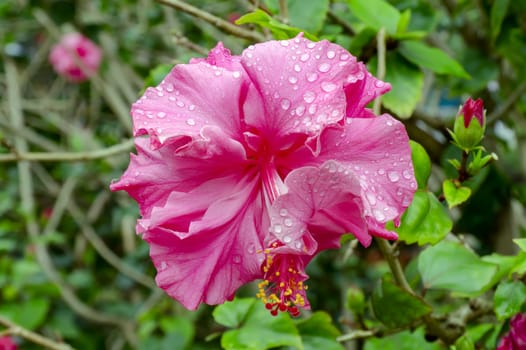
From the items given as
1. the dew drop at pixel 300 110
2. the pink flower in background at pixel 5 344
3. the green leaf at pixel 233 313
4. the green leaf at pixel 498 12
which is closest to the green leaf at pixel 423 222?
the dew drop at pixel 300 110

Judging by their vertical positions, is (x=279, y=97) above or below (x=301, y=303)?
above

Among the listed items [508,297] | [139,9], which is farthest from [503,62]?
[139,9]

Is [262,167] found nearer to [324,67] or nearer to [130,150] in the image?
[324,67]

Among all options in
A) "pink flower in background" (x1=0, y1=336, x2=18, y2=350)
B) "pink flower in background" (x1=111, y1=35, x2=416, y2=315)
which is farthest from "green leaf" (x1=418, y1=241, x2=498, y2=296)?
"pink flower in background" (x1=0, y1=336, x2=18, y2=350)

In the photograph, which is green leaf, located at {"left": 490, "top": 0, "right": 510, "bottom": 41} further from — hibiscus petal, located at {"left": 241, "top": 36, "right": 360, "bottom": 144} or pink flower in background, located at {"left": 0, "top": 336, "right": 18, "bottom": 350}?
pink flower in background, located at {"left": 0, "top": 336, "right": 18, "bottom": 350}

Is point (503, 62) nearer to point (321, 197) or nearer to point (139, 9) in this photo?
point (321, 197)

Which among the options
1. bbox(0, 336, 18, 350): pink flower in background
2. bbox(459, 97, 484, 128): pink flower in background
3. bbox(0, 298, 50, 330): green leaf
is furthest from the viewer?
bbox(0, 298, 50, 330): green leaf
